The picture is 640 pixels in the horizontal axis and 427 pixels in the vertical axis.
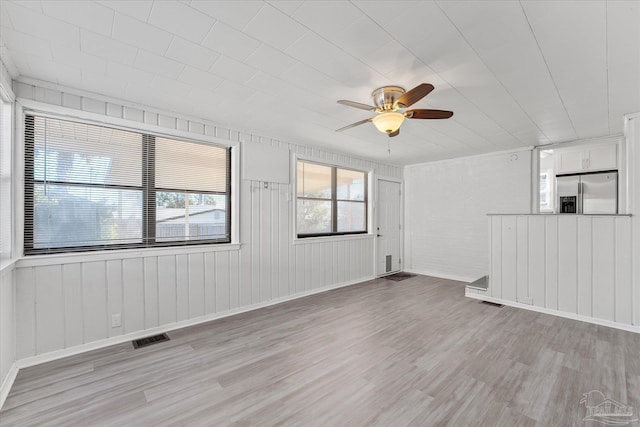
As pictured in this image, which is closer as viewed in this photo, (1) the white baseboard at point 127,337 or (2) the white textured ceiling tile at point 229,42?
(2) the white textured ceiling tile at point 229,42

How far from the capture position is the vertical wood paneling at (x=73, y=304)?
2641 mm

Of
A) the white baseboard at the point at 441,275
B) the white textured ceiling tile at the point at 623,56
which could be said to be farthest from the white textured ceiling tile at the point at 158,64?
the white baseboard at the point at 441,275

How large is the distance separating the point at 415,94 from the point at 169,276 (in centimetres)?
322

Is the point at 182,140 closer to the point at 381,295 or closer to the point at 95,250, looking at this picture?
the point at 95,250

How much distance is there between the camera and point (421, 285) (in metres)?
5.29

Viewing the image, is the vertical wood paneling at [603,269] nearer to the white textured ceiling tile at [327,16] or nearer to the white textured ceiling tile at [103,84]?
the white textured ceiling tile at [327,16]

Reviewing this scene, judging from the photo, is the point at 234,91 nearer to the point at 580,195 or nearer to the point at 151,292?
the point at 151,292

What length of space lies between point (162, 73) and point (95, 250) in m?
1.90

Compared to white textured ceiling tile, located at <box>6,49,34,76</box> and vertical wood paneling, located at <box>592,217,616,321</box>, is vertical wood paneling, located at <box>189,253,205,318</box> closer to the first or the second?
white textured ceiling tile, located at <box>6,49,34,76</box>

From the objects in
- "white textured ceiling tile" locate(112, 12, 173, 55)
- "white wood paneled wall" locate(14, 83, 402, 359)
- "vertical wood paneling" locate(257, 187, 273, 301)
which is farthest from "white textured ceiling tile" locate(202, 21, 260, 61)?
"vertical wood paneling" locate(257, 187, 273, 301)

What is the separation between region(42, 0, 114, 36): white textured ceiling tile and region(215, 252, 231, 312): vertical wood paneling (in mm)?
2533

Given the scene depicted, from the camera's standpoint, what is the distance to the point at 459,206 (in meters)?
5.75

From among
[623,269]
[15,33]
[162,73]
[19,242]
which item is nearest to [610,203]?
[623,269]

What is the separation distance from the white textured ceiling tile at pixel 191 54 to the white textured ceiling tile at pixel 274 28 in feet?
1.43
